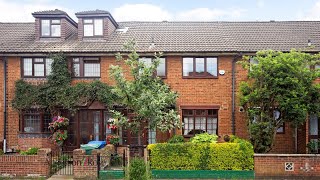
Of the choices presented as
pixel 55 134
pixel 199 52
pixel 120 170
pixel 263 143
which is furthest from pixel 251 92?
pixel 55 134

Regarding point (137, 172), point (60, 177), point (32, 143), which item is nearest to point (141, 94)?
point (137, 172)

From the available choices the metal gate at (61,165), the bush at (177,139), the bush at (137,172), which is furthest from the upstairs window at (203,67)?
the bush at (137,172)

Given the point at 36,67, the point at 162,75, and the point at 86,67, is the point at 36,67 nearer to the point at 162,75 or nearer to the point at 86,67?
the point at 86,67

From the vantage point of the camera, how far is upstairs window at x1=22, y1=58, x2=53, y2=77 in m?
21.4

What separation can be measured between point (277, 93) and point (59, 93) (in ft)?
38.5

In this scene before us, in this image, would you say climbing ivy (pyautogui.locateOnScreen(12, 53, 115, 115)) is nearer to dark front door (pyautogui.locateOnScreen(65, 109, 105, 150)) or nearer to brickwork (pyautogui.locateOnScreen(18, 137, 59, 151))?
dark front door (pyautogui.locateOnScreen(65, 109, 105, 150))

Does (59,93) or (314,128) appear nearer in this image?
(59,93)

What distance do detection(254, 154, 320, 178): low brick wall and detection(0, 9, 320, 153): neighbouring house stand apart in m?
4.18

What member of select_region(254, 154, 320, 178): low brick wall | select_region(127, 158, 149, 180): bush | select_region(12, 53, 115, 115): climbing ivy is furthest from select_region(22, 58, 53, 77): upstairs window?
select_region(254, 154, 320, 178): low brick wall

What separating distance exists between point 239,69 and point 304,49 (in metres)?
3.83

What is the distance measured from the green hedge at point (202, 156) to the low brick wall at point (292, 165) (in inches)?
34.7

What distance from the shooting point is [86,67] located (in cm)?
2131

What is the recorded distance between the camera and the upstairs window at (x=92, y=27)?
2253cm

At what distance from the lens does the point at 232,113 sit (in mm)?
20750
